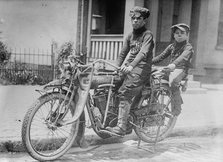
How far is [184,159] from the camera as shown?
14.8 feet

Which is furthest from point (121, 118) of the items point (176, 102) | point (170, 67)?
point (176, 102)

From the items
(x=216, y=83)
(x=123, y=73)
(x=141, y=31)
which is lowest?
(x=216, y=83)

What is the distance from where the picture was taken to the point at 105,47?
520 inches

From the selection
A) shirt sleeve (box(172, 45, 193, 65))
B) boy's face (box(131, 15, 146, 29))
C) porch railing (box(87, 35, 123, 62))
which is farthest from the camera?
porch railing (box(87, 35, 123, 62))

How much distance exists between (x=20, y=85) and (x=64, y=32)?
4.81m

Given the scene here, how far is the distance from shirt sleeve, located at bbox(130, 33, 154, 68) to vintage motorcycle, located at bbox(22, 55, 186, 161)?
0.87 feet

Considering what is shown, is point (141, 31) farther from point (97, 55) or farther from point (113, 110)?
point (97, 55)

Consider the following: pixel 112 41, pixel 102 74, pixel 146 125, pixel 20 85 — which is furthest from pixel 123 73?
pixel 112 41

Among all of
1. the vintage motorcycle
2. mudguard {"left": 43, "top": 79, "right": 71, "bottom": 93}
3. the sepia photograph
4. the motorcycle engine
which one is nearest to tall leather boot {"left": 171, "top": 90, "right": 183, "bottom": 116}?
the sepia photograph

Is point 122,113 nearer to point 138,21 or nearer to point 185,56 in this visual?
point 138,21

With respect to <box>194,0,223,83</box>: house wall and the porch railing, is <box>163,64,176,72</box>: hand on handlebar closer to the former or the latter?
the porch railing

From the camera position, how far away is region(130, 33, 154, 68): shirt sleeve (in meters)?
4.39

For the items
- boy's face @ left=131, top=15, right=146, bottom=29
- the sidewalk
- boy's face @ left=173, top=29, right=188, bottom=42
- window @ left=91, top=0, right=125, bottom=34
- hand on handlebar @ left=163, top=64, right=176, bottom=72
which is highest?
window @ left=91, top=0, right=125, bottom=34

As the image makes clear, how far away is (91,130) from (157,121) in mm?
1032
